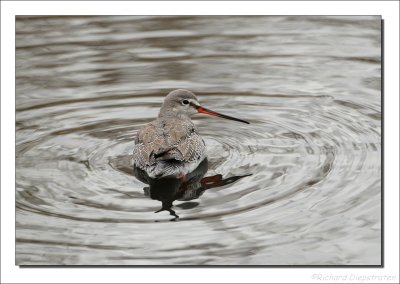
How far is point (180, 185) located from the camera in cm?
1079

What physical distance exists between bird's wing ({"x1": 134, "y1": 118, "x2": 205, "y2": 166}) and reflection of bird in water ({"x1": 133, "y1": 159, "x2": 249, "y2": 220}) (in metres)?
0.22

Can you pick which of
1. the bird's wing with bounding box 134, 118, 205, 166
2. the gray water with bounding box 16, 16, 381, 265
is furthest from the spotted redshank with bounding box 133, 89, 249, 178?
the gray water with bounding box 16, 16, 381, 265

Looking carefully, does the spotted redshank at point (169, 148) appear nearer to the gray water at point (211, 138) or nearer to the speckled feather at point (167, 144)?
the speckled feather at point (167, 144)

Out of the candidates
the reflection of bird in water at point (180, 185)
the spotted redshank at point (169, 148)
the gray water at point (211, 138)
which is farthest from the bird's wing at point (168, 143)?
the gray water at point (211, 138)

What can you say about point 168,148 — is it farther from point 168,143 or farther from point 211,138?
point 211,138

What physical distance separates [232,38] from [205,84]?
3.81 feet

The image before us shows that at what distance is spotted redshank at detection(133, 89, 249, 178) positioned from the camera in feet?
34.8

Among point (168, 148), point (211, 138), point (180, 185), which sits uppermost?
point (211, 138)

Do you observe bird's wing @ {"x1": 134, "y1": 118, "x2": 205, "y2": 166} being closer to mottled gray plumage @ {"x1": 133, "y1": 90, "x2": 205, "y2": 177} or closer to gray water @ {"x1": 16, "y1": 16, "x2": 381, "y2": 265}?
mottled gray plumage @ {"x1": 133, "y1": 90, "x2": 205, "y2": 177}

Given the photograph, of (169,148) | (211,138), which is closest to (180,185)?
(169,148)

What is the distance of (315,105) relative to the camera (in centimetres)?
1300

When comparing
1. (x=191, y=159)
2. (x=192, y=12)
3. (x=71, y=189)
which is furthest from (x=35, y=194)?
(x=192, y=12)

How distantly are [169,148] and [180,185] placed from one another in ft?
1.74
